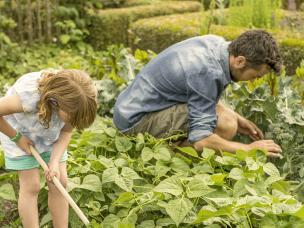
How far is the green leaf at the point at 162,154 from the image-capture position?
3799mm

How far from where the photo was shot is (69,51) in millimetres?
8328

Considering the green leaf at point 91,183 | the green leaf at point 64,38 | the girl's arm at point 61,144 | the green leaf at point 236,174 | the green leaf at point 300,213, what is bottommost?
the green leaf at point 64,38

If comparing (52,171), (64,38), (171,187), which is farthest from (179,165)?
(64,38)

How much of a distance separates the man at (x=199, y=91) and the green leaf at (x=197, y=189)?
0.64 m

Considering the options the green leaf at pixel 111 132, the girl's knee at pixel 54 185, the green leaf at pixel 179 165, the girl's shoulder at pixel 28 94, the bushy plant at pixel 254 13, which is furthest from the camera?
the bushy plant at pixel 254 13

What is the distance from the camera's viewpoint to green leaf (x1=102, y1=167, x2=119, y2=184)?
3.51 m

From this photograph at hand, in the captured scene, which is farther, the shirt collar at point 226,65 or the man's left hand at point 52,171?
the shirt collar at point 226,65

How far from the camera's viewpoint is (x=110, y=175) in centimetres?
354

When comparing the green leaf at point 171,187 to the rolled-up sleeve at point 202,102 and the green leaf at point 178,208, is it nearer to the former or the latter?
the green leaf at point 178,208

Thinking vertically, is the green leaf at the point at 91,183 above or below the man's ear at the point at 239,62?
below

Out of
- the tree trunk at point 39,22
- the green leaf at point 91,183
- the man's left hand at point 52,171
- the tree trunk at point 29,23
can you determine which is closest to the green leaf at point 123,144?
the green leaf at point 91,183

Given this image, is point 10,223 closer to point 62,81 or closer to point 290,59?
point 62,81

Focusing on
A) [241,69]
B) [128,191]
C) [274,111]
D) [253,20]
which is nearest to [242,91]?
[274,111]

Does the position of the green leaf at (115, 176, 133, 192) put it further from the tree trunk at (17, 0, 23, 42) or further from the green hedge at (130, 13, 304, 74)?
the tree trunk at (17, 0, 23, 42)
